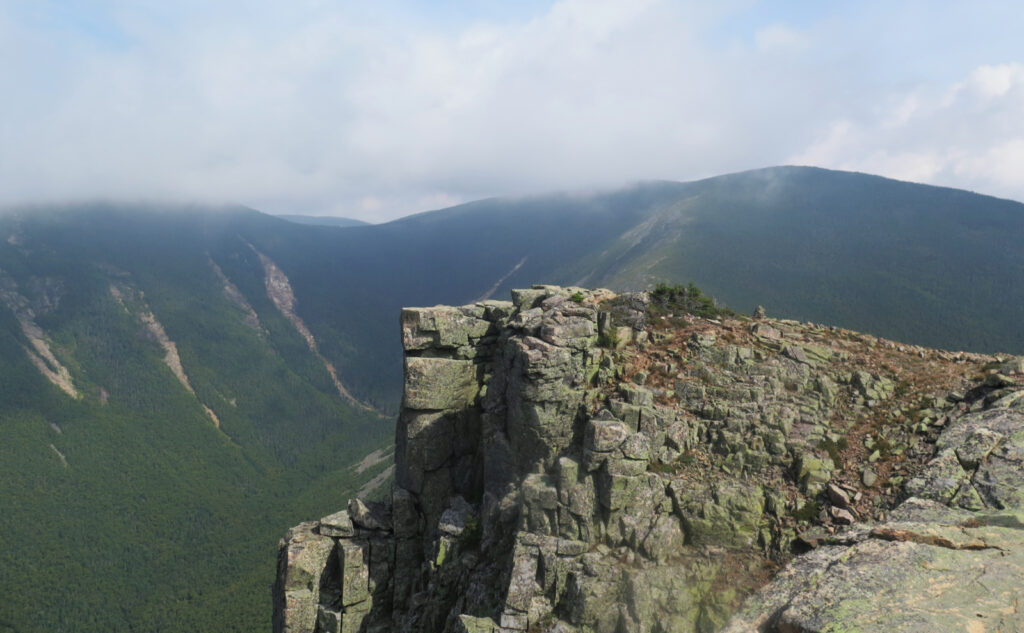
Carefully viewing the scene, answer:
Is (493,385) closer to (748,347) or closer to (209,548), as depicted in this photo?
(748,347)

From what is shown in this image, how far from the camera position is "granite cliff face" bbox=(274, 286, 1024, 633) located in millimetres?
16812

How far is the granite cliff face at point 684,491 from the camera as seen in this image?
16812 millimetres

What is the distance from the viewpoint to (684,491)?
966 inches

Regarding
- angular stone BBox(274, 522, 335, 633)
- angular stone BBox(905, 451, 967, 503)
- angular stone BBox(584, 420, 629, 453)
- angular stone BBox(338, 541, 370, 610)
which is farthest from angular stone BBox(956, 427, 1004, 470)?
angular stone BBox(274, 522, 335, 633)

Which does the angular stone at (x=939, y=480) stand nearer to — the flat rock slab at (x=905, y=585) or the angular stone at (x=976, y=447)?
the angular stone at (x=976, y=447)

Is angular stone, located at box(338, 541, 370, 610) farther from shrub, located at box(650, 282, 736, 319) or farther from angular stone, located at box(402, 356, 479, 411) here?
shrub, located at box(650, 282, 736, 319)

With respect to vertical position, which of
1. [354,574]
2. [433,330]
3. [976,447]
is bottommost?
[354,574]

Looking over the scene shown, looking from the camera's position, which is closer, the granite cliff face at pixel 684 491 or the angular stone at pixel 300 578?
the granite cliff face at pixel 684 491

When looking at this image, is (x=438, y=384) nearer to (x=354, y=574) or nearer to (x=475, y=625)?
(x=354, y=574)

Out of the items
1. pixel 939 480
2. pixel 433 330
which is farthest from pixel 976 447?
pixel 433 330

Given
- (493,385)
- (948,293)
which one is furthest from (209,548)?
(948,293)

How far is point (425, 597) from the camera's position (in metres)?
30.8

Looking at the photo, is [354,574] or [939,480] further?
[354,574]

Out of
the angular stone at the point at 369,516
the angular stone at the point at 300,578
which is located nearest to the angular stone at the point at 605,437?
the angular stone at the point at 369,516
